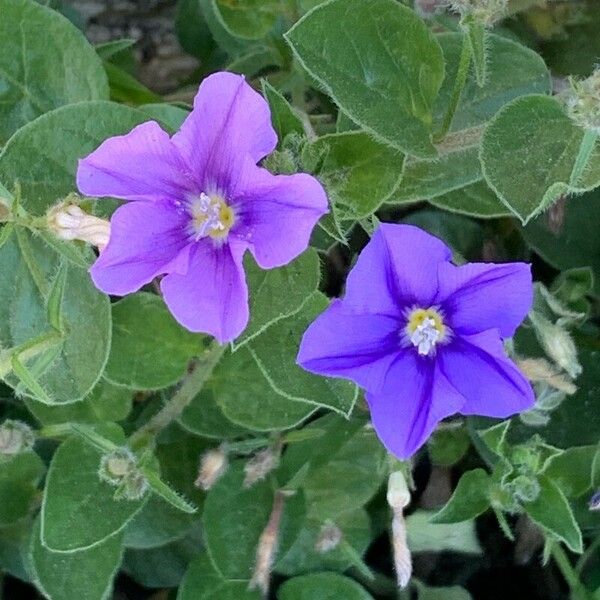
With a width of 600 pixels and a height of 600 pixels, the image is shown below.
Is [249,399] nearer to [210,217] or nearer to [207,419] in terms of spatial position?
[207,419]

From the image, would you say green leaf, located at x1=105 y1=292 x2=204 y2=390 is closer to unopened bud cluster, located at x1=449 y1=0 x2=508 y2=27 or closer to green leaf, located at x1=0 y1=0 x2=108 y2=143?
green leaf, located at x1=0 y1=0 x2=108 y2=143

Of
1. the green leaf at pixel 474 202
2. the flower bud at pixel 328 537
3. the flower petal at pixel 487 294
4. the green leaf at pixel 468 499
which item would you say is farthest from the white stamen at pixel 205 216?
the flower bud at pixel 328 537

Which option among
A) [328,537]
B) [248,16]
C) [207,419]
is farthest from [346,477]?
[248,16]

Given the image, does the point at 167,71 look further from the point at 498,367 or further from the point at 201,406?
the point at 498,367

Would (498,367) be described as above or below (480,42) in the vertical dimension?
below

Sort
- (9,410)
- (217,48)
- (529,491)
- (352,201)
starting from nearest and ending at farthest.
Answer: (352,201) < (529,491) < (9,410) < (217,48)

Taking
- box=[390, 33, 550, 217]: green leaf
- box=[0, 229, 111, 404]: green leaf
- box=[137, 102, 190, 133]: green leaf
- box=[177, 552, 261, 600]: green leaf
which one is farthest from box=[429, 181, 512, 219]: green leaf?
box=[177, 552, 261, 600]: green leaf

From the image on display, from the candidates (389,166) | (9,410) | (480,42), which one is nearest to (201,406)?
(9,410)
